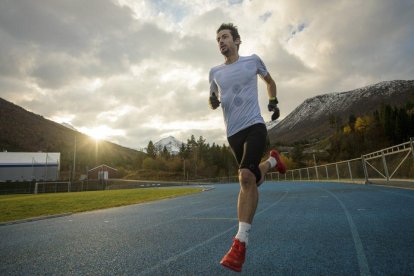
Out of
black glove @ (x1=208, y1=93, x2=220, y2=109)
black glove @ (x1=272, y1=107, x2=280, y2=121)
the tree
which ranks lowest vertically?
black glove @ (x1=272, y1=107, x2=280, y2=121)

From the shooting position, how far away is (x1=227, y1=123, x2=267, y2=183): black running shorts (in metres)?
3.21

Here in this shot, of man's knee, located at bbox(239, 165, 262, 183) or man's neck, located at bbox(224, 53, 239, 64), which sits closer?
man's knee, located at bbox(239, 165, 262, 183)

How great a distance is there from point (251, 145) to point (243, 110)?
0.49 meters

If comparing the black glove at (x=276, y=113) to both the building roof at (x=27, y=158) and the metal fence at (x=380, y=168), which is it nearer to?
the metal fence at (x=380, y=168)

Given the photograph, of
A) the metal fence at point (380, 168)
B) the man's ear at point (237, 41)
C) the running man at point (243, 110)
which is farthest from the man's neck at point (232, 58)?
the metal fence at point (380, 168)

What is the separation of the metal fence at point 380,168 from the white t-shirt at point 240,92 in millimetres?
11929

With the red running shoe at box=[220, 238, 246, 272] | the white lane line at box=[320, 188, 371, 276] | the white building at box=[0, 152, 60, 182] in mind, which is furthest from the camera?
the white building at box=[0, 152, 60, 182]

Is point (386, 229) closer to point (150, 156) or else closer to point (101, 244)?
point (101, 244)

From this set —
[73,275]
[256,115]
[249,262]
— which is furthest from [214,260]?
[256,115]

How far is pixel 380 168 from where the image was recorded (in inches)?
658

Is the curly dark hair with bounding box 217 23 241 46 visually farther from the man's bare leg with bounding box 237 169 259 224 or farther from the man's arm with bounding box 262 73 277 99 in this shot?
the man's bare leg with bounding box 237 169 259 224

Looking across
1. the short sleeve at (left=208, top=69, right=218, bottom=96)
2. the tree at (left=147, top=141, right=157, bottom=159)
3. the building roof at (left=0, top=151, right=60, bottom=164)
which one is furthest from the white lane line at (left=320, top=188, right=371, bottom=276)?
the tree at (left=147, top=141, right=157, bottom=159)

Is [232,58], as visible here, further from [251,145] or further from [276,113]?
[251,145]

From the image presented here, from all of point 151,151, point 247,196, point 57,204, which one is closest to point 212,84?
point 247,196
